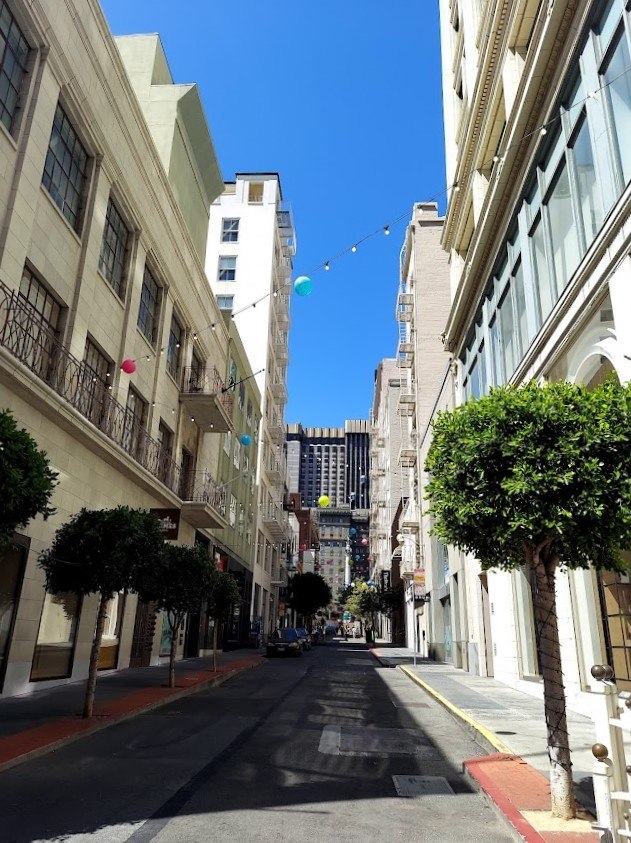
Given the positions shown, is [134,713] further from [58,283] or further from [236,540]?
[236,540]

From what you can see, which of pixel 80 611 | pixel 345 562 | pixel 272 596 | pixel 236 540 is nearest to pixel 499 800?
pixel 80 611

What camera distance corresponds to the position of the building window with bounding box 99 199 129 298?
19.4 meters

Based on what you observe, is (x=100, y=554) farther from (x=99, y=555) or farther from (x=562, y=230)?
(x=562, y=230)

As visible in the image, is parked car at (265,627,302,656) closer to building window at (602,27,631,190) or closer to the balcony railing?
the balcony railing

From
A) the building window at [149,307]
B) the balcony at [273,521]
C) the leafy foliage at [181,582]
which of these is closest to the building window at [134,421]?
the building window at [149,307]

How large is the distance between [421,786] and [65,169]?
16523 millimetres

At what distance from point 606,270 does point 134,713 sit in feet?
39.0

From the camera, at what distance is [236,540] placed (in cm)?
3956

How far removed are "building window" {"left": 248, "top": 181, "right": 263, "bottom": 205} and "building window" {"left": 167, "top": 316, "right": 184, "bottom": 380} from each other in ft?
114

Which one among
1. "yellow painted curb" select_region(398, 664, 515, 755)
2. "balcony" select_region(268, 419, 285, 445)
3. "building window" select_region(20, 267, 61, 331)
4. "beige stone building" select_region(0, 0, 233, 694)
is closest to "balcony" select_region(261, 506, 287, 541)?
"balcony" select_region(268, 419, 285, 445)

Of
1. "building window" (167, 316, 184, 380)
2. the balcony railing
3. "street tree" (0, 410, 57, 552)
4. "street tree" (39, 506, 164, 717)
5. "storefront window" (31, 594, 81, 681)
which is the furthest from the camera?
"building window" (167, 316, 184, 380)

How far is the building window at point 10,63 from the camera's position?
13547mm

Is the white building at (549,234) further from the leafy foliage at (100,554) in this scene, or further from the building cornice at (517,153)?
the leafy foliage at (100,554)

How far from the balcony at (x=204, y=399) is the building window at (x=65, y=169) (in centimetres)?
1041
